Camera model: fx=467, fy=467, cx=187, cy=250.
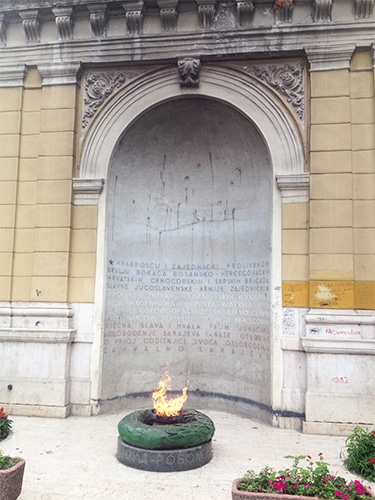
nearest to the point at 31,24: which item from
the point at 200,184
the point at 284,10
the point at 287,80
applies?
the point at 200,184

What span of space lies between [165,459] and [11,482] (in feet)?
6.64

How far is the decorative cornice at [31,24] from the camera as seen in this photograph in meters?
9.85

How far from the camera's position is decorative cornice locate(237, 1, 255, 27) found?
919cm

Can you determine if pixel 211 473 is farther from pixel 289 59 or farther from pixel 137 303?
pixel 289 59

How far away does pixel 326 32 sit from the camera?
903cm

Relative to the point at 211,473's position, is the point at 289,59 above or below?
above

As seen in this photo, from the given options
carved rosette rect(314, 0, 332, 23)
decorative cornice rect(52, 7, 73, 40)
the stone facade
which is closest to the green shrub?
the stone facade

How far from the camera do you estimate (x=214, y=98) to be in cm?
968

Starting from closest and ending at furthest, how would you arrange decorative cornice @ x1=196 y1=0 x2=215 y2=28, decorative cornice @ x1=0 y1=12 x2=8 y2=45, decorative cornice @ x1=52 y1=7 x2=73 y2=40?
1. decorative cornice @ x1=196 y1=0 x2=215 y2=28
2. decorative cornice @ x1=52 y1=7 x2=73 y2=40
3. decorative cornice @ x1=0 y1=12 x2=8 y2=45

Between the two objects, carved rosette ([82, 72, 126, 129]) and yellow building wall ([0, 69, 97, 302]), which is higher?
carved rosette ([82, 72, 126, 129])

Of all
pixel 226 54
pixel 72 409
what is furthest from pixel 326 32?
pixel 72 409

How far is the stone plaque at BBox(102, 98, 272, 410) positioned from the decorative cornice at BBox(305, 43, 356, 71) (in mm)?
1730

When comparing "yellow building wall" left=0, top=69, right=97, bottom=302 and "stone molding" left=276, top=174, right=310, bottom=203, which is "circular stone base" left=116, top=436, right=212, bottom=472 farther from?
"stone molding" left=276, top=174, right=310, bottom=203

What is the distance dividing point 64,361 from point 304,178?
581cm
